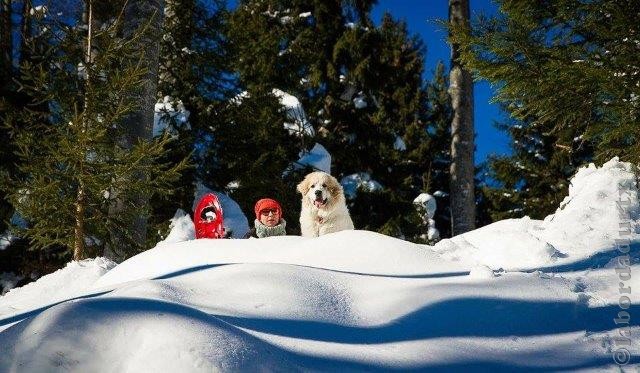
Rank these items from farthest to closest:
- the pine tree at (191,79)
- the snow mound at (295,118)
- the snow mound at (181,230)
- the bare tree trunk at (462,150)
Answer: the snow mound at (295,118) < the pine tree at (191,79) < the bare tree trunk at (462,150) < the snow mound at (181,230)

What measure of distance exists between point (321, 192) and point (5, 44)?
7.75 m

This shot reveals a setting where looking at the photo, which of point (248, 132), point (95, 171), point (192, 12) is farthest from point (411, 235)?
point (95, 171)

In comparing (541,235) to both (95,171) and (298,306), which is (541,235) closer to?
(298,306)

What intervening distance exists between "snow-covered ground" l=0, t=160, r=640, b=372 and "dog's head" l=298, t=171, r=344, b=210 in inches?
73.4

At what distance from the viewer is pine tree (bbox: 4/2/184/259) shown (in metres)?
5.96

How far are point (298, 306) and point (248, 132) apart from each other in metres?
8.14

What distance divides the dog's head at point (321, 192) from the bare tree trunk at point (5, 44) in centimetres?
655

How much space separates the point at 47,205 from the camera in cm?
602

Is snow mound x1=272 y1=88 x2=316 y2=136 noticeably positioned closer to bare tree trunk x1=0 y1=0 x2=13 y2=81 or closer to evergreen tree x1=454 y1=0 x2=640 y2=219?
bare tree trunk x1=0 y1=0 x2=13 y2=81

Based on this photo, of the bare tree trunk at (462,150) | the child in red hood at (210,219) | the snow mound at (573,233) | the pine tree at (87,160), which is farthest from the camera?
the bare tree trunk at (462,150)

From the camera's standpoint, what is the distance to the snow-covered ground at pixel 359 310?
6.46 feet

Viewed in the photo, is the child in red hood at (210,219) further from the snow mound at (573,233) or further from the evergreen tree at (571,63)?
the evergreen tree at (571,63)

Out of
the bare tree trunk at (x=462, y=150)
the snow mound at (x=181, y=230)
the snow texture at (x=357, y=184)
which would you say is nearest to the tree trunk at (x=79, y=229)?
the snow mound at (x=181, y=230)

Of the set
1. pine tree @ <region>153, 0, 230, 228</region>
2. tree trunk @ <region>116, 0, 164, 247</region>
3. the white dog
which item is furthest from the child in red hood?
pine tree @ <region>153, 0, 230, 228</region>
